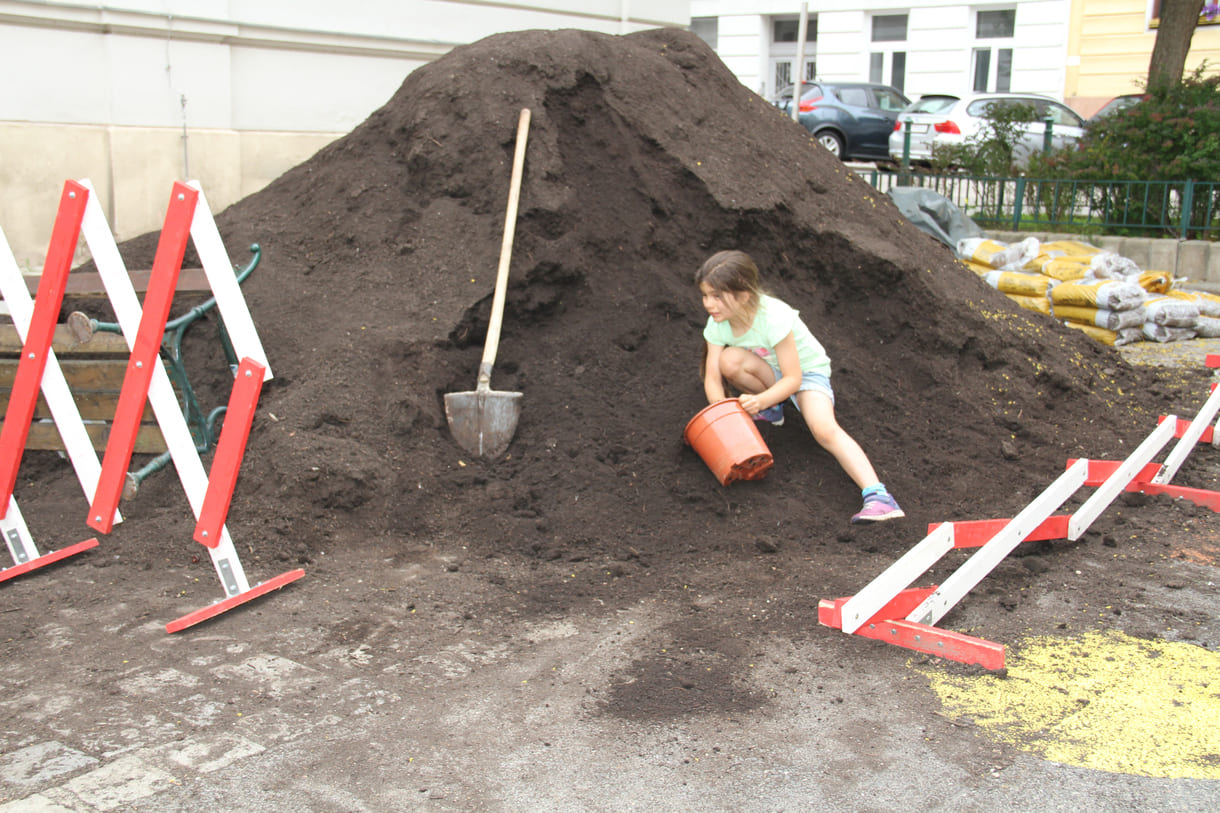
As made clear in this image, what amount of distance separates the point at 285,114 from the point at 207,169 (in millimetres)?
879

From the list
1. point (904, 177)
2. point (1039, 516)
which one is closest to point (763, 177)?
point (1039, 516)

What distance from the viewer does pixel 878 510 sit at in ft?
14.1

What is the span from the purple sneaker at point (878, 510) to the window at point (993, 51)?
77.4ft

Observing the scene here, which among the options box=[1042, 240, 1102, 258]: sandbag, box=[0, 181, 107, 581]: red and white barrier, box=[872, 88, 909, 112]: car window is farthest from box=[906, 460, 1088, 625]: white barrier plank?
box=[872, 88, 909, 112]: car window

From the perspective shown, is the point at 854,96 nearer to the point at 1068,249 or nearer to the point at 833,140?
the point at 833,140

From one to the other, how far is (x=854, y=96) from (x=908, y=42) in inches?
295

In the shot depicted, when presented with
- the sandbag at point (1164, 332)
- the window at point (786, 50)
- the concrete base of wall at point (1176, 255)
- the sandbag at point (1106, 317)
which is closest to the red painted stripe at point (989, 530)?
the sandbag at point (1106, 317)

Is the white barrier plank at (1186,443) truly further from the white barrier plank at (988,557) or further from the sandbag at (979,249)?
the sandbag at (979,249)

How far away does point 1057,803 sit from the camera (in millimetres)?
2443

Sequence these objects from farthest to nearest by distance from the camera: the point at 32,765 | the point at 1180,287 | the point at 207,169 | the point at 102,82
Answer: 1. the point at 1180,287
2. the point at 207,169
3. the point at 102,82
4. the point at 32,765

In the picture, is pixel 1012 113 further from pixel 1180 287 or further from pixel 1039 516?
pixel 1039 516

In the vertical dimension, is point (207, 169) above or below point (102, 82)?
below

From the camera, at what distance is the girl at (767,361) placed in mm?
4336

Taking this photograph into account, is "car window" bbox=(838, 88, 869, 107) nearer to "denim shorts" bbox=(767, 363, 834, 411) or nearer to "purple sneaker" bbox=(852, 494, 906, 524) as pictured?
"denim shorts" bbox=(767, 363, 834, 411)
